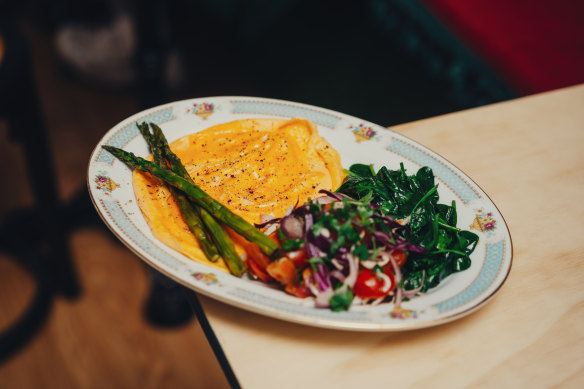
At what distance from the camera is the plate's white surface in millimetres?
1073

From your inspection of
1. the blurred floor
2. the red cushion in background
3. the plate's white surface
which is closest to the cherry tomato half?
→ the plate's white surface

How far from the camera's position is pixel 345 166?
162 centimetres

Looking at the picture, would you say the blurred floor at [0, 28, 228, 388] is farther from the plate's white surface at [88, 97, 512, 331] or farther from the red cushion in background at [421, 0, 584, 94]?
the red cushion in background at [421, 0, 584, 94]

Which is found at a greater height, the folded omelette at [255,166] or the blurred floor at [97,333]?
the folded omelette at [255,166]

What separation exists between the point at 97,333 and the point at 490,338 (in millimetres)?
2289

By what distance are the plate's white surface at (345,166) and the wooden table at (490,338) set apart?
96 millimetres

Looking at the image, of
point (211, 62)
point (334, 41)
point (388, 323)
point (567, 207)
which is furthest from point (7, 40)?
point (211, 62)

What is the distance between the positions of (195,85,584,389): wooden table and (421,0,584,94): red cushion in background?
4.67 ft

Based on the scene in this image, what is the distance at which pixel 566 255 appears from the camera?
4.83ft

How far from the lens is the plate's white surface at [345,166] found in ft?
3.52

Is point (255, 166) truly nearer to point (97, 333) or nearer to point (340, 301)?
point (340, 301)

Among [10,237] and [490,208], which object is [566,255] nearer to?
[490,208]

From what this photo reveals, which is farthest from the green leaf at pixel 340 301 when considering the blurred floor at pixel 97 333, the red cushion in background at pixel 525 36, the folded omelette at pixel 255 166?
the red cushion in background at pixel 525 36

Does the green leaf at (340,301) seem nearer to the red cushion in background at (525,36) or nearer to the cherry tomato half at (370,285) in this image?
the cherry tomato half at (370,285)
